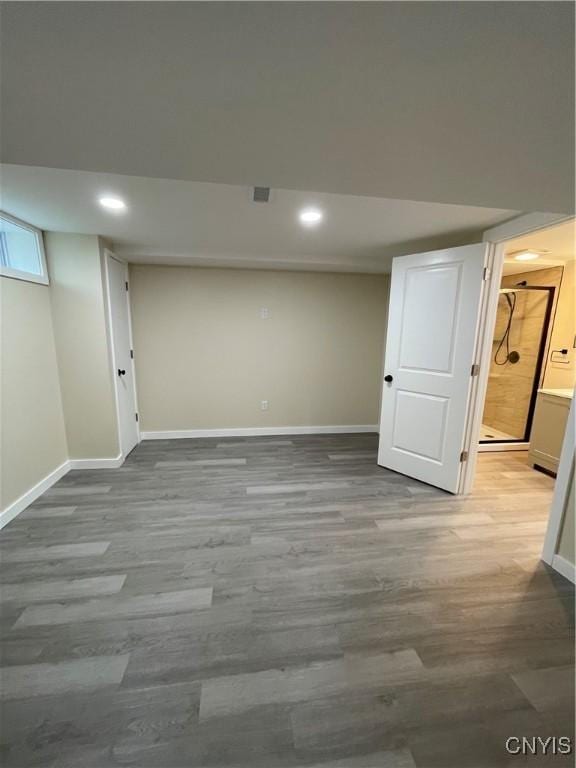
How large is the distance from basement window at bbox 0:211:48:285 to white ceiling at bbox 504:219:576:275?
12.0ft

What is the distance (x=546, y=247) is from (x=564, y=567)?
98.8 inches

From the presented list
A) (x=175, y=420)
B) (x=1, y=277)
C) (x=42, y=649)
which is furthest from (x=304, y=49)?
(x=175, y=420)

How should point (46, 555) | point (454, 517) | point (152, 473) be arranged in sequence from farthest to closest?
point (152, 473)
point (454, 517)
point (46, 555)

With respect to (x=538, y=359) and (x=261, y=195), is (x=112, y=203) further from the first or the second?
(x=538, y=359)

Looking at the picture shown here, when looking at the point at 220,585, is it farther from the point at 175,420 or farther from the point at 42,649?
the point at 175,420

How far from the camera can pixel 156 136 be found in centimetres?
89

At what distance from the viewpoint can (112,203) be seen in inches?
74.6

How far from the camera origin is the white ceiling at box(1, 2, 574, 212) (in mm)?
548

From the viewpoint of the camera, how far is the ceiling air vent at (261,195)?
1606 millimetres

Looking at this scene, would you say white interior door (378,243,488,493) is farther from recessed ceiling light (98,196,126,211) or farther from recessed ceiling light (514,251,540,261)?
recessed ceiling light (98,196,126,211)

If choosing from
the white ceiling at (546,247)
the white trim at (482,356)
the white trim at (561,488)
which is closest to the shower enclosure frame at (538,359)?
the white ceiling at (546,247)

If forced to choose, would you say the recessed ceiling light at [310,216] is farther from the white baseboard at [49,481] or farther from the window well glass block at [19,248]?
the white baseboard at [49,481]

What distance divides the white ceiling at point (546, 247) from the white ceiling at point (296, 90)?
1.29 metres

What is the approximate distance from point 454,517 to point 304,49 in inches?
106
